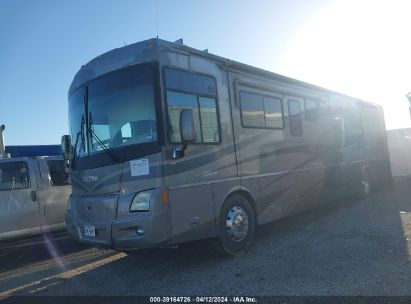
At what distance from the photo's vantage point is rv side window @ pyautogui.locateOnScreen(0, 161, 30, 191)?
793cm

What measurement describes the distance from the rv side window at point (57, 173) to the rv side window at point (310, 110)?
5.44 metres

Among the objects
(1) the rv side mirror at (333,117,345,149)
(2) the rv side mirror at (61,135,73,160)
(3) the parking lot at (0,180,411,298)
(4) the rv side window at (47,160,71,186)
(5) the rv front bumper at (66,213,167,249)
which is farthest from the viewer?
(1) the rv side mirror at (333,117,345,149)

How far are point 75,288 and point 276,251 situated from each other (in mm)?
3164

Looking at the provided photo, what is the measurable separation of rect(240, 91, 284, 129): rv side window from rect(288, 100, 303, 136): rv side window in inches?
16.4

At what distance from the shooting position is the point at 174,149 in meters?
5.72

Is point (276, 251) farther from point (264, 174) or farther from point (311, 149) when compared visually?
point (311, 149)

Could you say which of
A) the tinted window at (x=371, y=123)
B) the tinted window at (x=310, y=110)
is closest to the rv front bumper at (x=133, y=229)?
the tinted window at (x=310, y=110)

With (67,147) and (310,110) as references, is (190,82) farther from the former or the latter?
(310,110)

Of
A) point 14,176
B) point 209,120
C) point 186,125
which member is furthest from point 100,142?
point 14,176

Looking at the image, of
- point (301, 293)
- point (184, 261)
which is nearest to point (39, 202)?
point (184, 261)

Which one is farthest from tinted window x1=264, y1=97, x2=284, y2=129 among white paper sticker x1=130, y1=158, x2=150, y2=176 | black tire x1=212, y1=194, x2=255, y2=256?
white paper sticker x1=130, y1=158, x2=150, y2=176

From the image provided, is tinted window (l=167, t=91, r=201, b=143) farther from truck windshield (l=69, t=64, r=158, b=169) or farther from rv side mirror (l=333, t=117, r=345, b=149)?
rv side mirror (l=333, t=117, r=345, b=149)

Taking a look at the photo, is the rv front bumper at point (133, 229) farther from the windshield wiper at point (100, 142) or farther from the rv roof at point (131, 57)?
the rv roof at point (131, 57)

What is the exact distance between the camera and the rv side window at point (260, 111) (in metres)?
7.37
